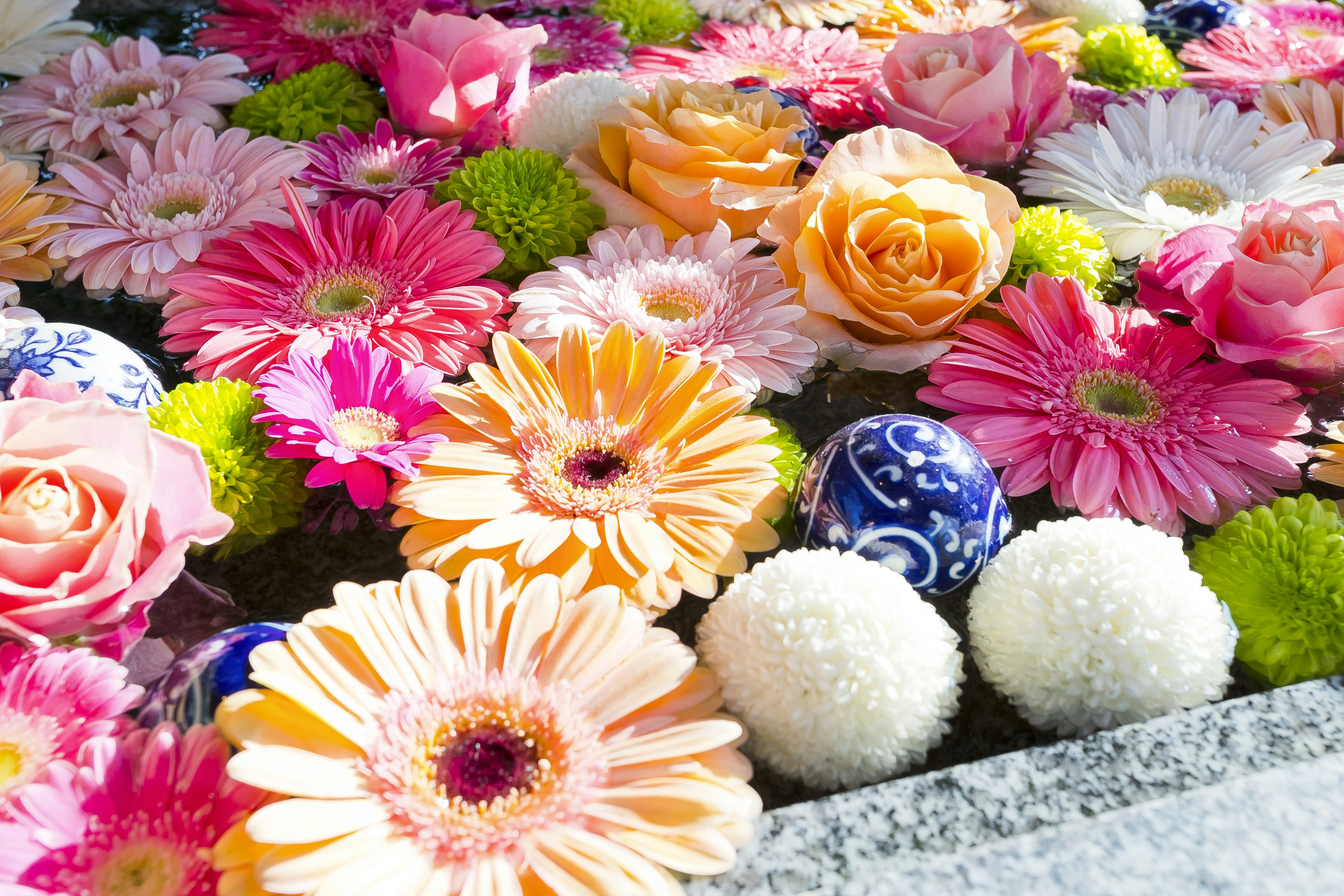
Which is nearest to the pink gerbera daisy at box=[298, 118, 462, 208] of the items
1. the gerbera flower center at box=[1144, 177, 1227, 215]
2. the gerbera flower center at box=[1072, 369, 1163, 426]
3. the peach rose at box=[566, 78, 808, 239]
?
the peach rose at box=[566, 78, 808, 239]

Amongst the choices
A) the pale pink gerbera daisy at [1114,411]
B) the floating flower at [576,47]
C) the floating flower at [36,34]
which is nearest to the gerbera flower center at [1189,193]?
the pale pink gerbera daisy at [1114,411]

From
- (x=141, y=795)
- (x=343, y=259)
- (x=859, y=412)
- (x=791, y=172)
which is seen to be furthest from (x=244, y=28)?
(x=141, y=795)

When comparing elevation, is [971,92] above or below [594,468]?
above

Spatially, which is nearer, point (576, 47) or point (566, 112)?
point (566, 112)

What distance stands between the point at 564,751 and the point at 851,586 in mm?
210

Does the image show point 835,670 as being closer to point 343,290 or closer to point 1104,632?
point 1104,632

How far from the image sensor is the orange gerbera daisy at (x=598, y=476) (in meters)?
0.73

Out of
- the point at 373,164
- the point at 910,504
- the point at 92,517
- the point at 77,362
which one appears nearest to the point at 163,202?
the point at 373,164

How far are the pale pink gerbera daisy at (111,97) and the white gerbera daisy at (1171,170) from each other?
987mm

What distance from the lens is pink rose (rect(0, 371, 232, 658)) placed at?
2.06 feet

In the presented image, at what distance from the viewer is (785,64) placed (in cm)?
140

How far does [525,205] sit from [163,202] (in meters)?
0.40

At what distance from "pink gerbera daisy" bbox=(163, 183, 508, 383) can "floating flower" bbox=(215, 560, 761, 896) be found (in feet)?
1.01

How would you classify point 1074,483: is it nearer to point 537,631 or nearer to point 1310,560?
point 1310,560
